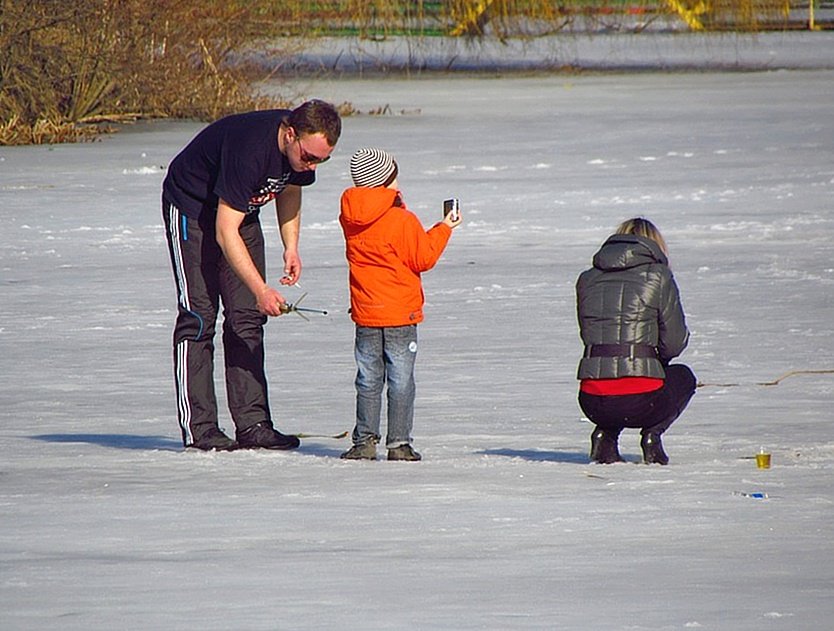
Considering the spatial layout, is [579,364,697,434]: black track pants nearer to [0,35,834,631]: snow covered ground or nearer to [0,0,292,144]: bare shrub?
[0,35,834,631]: snow covered ground

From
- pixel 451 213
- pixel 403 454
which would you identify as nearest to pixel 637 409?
pixel 403 454

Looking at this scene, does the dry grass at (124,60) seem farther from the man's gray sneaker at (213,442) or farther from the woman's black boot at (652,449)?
the woman's black boot at (652,449)

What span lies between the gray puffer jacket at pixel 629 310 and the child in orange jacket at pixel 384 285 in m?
0.59

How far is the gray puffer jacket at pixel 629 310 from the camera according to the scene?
6840mm

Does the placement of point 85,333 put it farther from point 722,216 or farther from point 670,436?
point 722,216

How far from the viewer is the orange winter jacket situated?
6883 mm

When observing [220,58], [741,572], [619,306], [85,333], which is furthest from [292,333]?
[220,58]

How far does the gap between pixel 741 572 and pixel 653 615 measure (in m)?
0.58

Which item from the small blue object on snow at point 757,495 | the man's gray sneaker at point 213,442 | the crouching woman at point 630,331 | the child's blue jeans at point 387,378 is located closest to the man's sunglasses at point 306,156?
the child's blue jeans at point 387,378

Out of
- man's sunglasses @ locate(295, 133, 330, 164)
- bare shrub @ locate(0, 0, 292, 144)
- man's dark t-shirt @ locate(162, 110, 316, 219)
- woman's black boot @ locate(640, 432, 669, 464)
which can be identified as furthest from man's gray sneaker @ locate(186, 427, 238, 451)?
bare shrub @ locate(0, 0, 292, 144)

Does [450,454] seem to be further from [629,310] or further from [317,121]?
[317,121]

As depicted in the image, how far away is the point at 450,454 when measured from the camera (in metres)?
7.25

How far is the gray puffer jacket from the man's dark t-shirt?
45.8 inches

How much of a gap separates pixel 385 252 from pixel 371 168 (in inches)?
12.3
